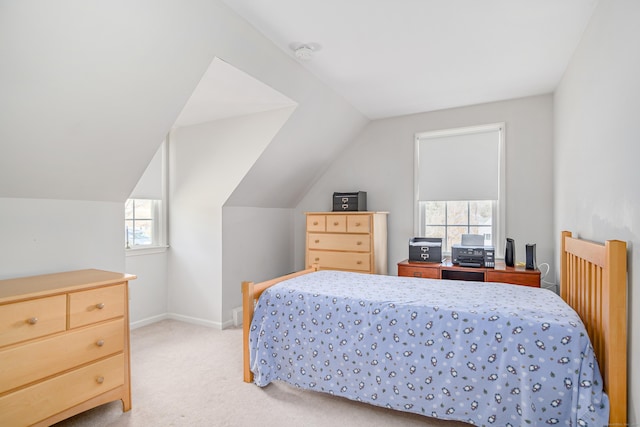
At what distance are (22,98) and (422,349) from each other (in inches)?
102

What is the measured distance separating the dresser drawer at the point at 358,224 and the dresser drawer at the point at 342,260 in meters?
0.27

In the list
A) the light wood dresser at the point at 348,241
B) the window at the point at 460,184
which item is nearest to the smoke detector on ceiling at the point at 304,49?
the light wood dresser at the point at 348,241

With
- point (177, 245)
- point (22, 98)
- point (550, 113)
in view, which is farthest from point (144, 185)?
point (550, 113)

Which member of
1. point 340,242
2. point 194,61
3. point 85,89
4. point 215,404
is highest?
point 194,61

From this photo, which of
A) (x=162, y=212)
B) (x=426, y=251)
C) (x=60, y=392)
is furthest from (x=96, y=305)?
(x=426, y=251)

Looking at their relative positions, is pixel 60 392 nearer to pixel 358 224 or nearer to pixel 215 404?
pixel 215 404

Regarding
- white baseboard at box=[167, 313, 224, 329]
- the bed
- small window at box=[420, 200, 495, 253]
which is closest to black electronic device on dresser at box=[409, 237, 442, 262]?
small window at box=[420, 200, 495, 253]

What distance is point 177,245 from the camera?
4.04 m

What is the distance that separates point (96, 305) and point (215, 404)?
964 mm

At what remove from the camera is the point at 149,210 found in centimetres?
400

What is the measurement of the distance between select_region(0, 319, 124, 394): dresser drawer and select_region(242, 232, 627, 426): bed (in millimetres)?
829

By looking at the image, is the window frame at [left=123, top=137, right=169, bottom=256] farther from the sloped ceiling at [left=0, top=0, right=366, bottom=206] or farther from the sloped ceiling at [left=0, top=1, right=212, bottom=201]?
the sloped ceiling at [left=0, top=1, right=212, bottom=201]

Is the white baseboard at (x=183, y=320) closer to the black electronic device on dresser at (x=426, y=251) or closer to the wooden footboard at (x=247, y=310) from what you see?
the wooden footboard at (x=247, y=310)

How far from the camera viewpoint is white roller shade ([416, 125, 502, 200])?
3979mm
